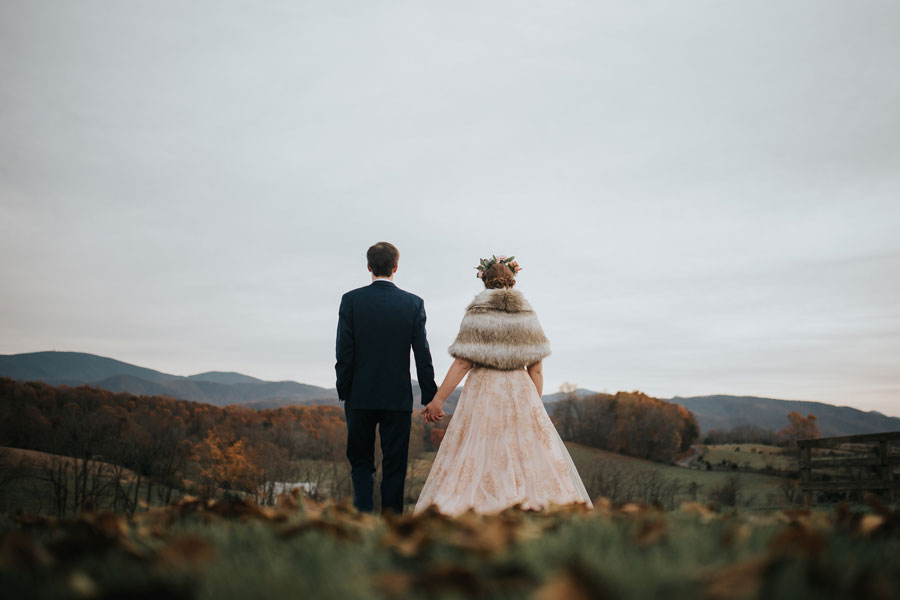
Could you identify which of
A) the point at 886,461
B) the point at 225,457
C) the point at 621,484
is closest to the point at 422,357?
the point at 886,461

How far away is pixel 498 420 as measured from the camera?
6270 mm

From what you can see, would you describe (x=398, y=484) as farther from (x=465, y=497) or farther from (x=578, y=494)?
(x=578, y=494)

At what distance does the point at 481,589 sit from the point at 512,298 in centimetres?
518

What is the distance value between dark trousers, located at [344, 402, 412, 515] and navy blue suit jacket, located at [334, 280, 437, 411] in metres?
0.15

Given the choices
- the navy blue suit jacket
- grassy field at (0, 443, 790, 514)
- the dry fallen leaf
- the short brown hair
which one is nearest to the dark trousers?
the navy blue suit jacket

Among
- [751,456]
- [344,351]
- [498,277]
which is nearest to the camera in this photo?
[344,351]

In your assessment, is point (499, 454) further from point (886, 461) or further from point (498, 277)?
point (886, 461)

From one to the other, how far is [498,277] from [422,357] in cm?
131

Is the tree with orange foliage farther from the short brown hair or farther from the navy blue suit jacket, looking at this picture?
the short brown hair

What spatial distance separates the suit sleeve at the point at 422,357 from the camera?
6.40 meters

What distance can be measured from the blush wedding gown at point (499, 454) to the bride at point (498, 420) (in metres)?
0.01

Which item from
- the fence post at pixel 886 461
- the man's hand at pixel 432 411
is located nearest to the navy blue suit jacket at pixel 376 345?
the man's hand at pixel 432 411

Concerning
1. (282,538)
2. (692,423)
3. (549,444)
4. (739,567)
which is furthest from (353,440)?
(692,423)

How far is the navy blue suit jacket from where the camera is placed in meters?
6.15
